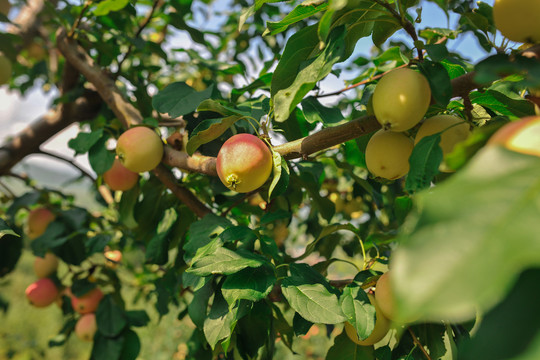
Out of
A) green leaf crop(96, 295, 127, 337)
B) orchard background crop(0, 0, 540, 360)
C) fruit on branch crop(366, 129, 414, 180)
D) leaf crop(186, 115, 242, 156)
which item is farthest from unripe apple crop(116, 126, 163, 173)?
green leaf crop(96, 295, 127, 337)

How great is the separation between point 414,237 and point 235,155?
389mm

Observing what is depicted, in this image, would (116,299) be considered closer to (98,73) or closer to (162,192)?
(162,192)

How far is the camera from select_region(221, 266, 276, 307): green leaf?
1.86 ft

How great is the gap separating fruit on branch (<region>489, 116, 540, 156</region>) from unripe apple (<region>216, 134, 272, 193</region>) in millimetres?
332

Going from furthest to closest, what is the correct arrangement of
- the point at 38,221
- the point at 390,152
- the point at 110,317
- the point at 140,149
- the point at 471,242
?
the point at 38,221 < the point at 110,317 < the point at 140,149 < the point at 390,152 < the point at 471,242

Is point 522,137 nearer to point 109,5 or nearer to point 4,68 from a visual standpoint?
point 109,5

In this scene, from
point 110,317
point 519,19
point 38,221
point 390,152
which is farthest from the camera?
point 38,221

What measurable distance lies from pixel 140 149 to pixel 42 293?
920mm

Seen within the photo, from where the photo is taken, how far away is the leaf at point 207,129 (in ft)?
2.10

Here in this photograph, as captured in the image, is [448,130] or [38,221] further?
[38,221]

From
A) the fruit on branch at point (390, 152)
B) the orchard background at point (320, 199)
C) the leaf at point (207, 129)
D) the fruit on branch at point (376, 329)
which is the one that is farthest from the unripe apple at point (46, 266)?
the fruit on branch at point (390, 152)

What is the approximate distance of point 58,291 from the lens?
Result: 1.46 m

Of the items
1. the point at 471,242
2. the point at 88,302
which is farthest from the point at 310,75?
the point at 88,302

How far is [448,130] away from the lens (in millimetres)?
495
